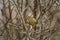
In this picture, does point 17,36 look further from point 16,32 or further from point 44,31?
point 44,31

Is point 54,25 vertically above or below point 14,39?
above

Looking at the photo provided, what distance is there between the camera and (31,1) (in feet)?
8.29

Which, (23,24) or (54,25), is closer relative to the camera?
(23,24)

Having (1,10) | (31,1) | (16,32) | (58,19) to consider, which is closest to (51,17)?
(58,19)

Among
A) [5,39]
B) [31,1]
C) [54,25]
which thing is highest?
[31,1]

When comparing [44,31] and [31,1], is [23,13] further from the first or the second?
[44,31]

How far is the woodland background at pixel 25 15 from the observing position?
251cm

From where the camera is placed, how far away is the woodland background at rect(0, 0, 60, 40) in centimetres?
251

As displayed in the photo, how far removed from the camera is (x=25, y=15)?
2561mm

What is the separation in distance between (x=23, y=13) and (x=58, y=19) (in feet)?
1.60

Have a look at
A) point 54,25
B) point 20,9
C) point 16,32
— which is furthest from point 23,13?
point 54,25

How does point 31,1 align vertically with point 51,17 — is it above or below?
above

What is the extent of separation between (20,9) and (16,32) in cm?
31

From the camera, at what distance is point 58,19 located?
263 centimetres
